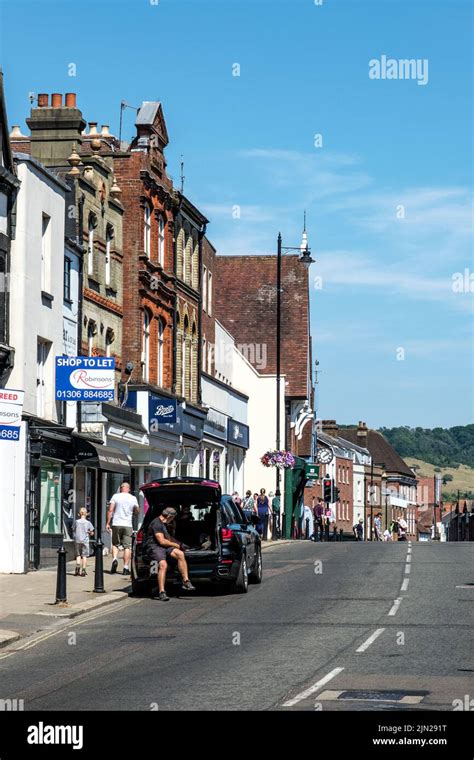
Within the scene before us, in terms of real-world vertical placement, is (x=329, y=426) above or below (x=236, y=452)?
above

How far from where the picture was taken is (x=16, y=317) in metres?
31.0

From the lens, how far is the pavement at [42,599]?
20.4 meters

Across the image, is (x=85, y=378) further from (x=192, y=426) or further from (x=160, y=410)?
(x=192, y=426)

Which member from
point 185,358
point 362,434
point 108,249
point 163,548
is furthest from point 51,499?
point 362,434

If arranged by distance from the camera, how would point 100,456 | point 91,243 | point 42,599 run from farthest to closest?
point 91,243 < point 100,456 < point 42,599

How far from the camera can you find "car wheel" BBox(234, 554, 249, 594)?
2517 cm

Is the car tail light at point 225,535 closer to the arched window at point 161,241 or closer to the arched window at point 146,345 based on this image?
the arched window at point 146,345

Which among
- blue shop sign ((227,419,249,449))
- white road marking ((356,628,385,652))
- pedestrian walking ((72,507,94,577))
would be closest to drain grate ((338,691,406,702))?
white road marking ((356,628,385,652))

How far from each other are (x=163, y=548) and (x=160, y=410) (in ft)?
64.1

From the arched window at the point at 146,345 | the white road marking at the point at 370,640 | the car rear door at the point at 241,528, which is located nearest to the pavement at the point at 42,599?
the car rear door at the point at 241,528

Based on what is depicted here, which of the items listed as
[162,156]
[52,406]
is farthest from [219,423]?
[52,406]

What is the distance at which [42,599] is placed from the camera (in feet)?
78.4
